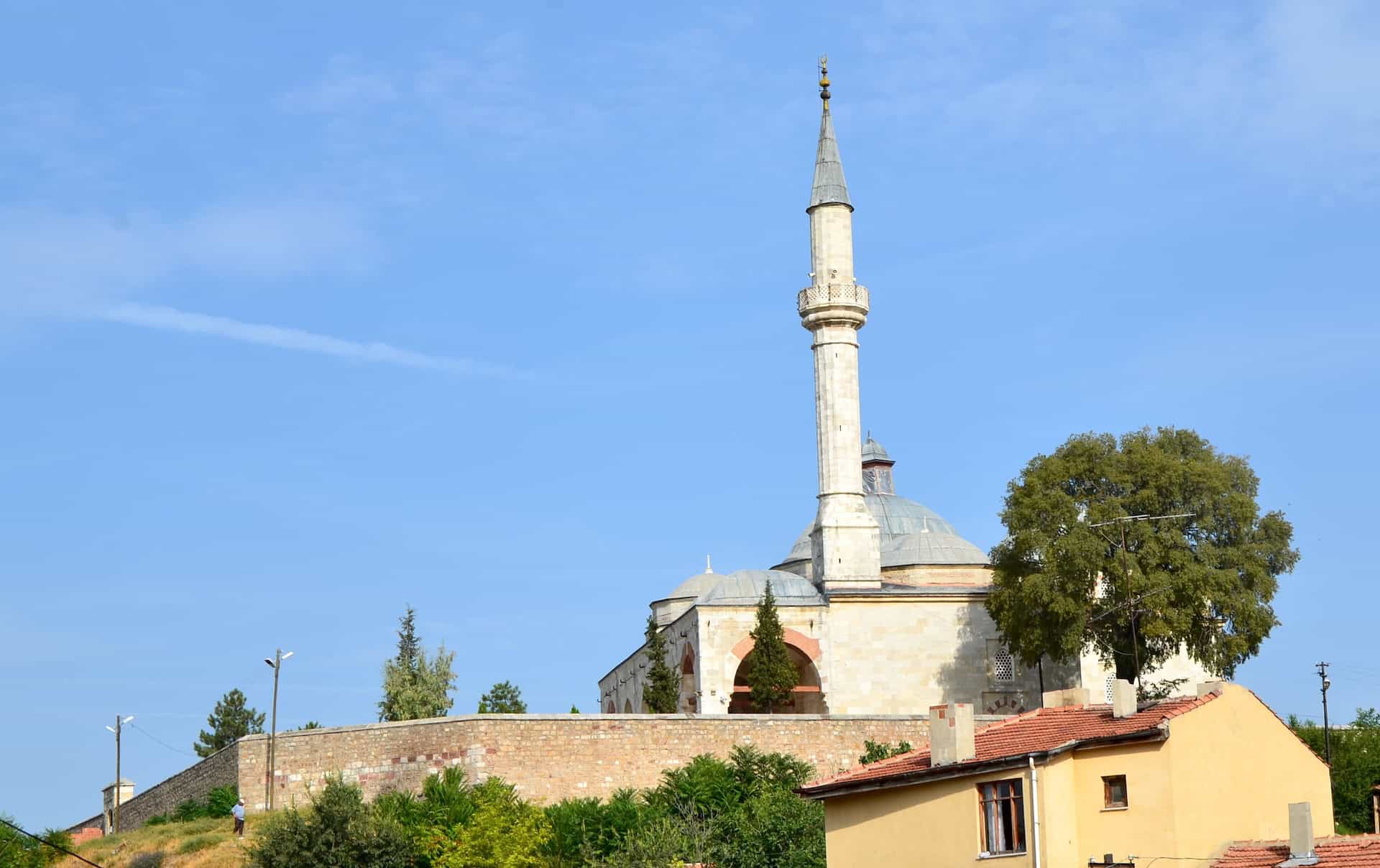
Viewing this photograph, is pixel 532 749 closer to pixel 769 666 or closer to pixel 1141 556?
pixel 769 666

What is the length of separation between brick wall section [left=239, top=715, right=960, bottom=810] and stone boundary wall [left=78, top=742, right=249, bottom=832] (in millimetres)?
934

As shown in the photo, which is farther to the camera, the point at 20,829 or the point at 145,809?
the point at 145,809

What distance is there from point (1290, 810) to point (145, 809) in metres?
31.8

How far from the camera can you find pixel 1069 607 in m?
43.4

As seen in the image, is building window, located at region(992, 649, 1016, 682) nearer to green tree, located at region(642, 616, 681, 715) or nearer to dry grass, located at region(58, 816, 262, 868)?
green tree, located at region(642, 616, 681, 715)

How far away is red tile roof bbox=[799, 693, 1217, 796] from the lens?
962 inches

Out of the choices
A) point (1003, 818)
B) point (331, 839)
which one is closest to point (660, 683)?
point (331, 839)

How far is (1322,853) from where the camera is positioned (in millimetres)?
21984

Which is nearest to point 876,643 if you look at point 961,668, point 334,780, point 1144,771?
point 961,668

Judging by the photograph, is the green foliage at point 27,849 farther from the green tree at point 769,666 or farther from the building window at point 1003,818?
the building window at point 1003,818

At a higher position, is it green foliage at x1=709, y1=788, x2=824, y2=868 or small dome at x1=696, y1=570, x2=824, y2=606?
small dome at x1=696, y1=570, x2=824, y2=606

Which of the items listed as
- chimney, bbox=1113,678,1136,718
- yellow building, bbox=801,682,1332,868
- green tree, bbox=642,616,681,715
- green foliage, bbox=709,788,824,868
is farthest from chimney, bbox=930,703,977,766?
green tree, bbox=642,616,681,715

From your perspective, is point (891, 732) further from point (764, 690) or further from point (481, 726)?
point (481, 726)

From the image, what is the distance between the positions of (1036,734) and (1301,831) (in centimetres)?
448
